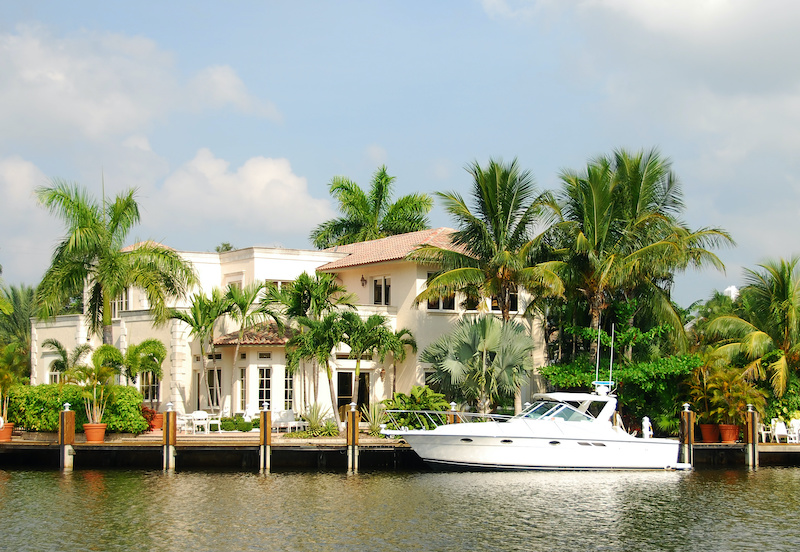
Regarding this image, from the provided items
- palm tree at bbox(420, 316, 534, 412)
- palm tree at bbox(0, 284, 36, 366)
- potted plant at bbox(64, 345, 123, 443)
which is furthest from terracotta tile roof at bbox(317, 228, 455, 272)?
palm tree at bbox(0, 284, 36, 366)

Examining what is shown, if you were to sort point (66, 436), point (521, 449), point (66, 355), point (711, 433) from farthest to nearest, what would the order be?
point (66, 355), point (711, 433), point (66, 436), point (521, 449)

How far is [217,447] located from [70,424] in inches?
163

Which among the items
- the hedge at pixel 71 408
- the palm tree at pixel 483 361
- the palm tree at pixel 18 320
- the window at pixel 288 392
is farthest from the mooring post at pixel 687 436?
the palm tree at pixel 18 320

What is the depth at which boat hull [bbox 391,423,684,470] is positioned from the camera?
26297 millimetres

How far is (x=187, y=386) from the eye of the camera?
111 ft

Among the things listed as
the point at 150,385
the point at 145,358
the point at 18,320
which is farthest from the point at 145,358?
the point at 18,320

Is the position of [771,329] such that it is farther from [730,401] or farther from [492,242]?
[492,242]

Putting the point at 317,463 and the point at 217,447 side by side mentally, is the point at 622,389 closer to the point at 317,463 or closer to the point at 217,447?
the point at 317,463

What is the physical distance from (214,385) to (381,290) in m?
7.21

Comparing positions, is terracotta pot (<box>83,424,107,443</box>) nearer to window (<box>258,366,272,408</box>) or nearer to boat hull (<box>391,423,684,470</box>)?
window (<box>258,366,272,408</box>)

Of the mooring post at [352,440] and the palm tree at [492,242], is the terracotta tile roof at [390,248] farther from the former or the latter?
the mooring post at [352,440]

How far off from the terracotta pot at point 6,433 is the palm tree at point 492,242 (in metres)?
13.1

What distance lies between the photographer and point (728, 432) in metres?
29.6

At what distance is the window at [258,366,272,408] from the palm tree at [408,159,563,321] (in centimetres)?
584
